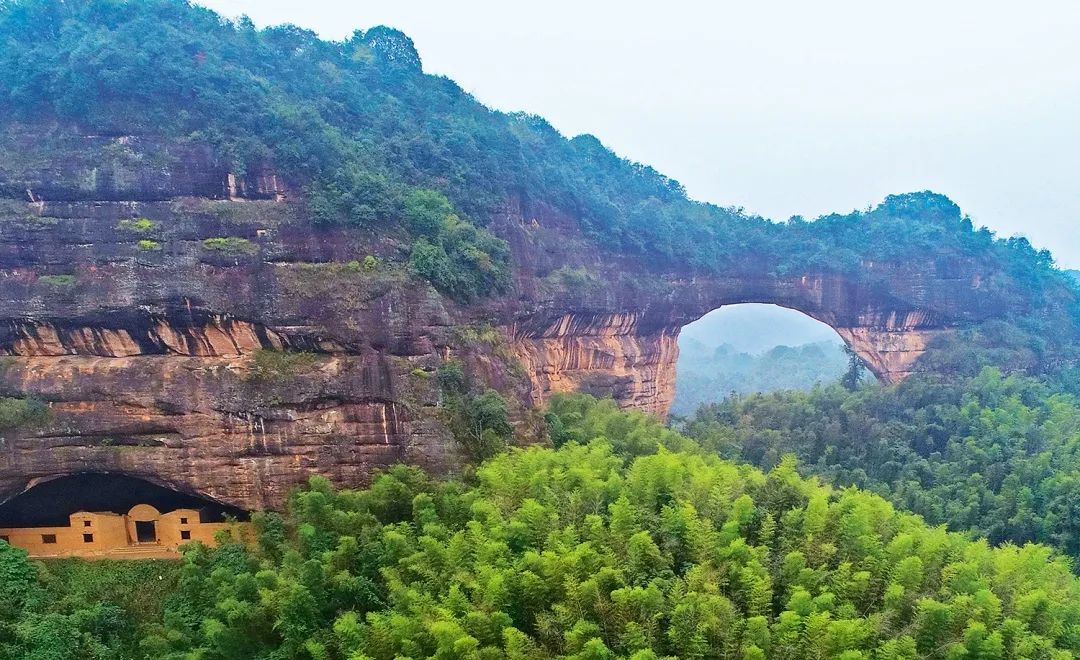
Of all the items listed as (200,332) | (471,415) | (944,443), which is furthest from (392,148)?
(944,443)

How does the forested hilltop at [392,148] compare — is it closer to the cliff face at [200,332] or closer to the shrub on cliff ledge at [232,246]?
the cliff face at [200,332]

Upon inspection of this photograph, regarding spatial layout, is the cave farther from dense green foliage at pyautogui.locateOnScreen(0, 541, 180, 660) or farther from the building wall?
dense green foliage at pyautogui.locateOnScreen(0, 541, 180, 660)

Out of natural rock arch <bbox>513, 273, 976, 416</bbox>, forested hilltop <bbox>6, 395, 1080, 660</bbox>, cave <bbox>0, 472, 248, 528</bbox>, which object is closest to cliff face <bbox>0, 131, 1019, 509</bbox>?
cave <bbox>0, 472, 248, 528</bbox>

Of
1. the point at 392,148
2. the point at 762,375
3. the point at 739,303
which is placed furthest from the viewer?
the point at 762,375

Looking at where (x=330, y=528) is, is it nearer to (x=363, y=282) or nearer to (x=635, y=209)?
(x=363, y=282)

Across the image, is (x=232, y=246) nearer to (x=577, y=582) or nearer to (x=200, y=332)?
(x=200, y=332)

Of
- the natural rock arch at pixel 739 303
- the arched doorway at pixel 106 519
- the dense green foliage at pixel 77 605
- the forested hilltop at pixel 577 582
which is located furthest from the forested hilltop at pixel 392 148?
the dense green foliage at pixel 77 605
